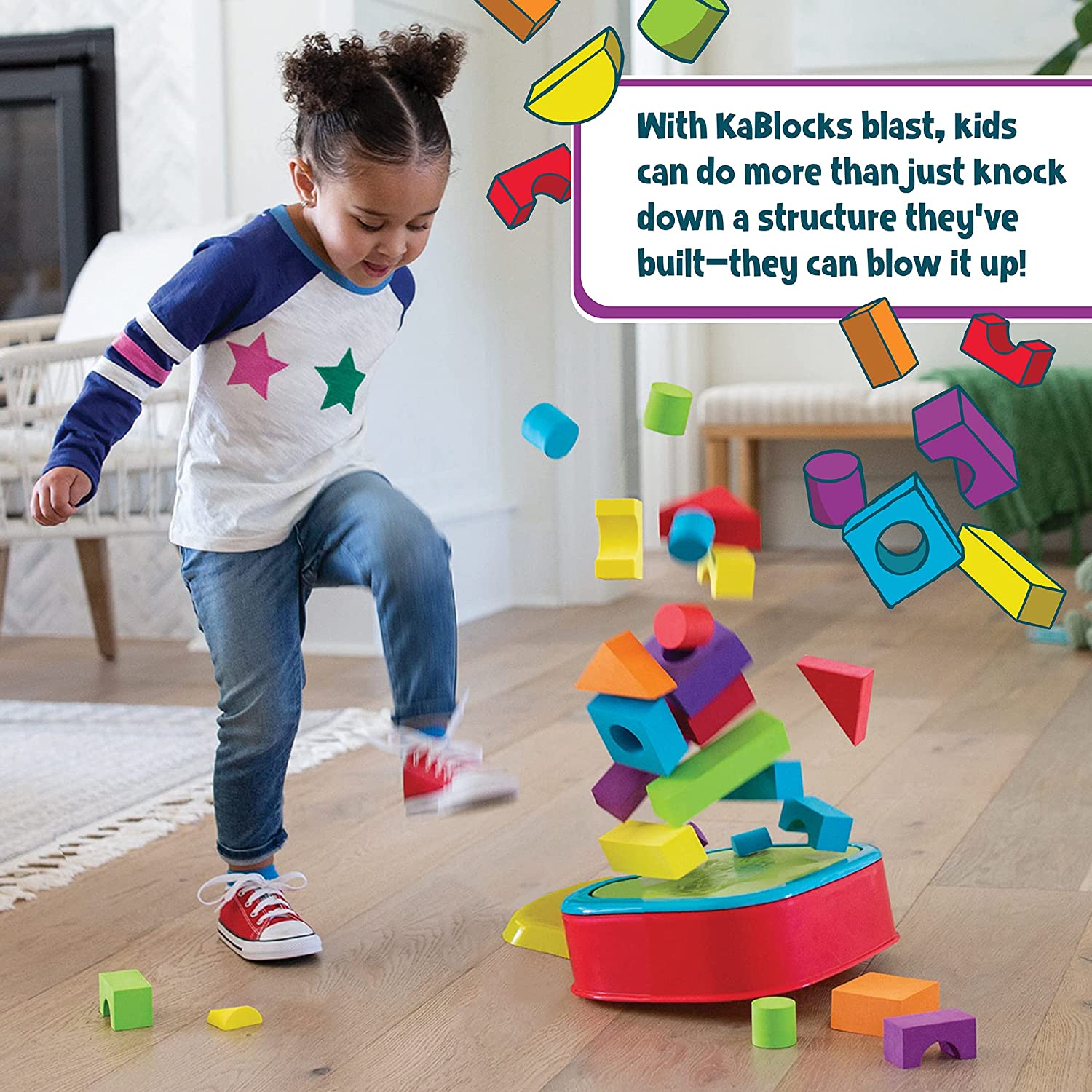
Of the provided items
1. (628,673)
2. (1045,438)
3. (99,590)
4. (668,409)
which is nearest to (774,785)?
(628,673)

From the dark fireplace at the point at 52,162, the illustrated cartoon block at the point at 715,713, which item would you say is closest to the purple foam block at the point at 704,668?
the illustrated cartoon block at the point at 715,713

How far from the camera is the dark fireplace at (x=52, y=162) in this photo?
3.13m

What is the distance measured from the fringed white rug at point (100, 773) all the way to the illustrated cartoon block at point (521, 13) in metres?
0.57

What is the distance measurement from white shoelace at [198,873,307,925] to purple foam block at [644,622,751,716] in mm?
395

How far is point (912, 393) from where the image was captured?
13.1 ft

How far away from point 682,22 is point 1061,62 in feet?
4.49

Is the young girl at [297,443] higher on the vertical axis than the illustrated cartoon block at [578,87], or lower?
lower

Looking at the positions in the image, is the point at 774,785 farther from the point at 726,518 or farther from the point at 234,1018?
the point at 234,1018

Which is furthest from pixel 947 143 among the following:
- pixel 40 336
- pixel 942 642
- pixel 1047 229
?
pixel 40 336

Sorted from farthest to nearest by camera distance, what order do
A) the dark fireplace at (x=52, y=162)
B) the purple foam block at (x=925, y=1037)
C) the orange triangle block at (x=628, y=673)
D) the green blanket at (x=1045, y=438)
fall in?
the green blanket at (x=1045, y=438) < the dark fireplace at (x=52, y=162) < the orange triangle block at (x=628, y=673) < the purple foam block at (x=925, y=1037)

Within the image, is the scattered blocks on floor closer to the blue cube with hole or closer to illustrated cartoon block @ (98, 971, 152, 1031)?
the blue cube with hole

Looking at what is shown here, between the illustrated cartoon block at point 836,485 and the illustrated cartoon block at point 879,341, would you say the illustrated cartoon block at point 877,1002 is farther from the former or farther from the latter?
the illustrated cartoon block at point 879,341

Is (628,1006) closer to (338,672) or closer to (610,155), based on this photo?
(338,672)

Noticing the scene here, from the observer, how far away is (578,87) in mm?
1238
